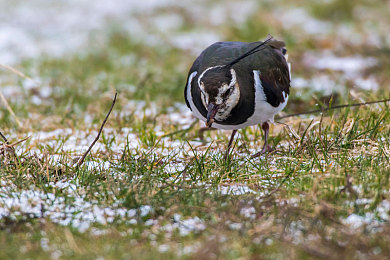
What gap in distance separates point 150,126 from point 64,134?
83 cm

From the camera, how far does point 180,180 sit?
343cm

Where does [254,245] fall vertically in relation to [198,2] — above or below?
below

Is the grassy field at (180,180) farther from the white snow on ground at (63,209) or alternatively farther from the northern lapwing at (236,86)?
the northern lapwing at (236,86)

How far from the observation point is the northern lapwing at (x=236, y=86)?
3.65 metres

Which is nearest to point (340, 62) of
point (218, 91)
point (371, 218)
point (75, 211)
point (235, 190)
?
point (218, 91)

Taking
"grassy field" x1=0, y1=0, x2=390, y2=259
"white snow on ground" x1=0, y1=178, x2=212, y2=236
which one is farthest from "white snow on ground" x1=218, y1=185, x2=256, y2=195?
"white snow on ground" x1=0, y1=178, x2=212, y2=236

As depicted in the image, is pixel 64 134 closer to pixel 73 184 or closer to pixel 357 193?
pixel 73 184

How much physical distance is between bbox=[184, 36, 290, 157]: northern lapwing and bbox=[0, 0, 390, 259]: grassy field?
0.97 ft

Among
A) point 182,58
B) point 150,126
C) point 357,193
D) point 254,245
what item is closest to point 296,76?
point 182,58

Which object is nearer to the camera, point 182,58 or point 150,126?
point 150,126

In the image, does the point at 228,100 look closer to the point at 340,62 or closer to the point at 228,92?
the point at 228,92

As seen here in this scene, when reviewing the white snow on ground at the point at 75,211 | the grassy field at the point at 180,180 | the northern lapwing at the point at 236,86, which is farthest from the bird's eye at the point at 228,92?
the white snow on ground at the point at 75,211

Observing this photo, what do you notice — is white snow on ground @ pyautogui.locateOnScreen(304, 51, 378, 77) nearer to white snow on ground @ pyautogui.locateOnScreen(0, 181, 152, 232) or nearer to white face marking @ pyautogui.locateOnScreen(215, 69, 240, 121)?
white face marking @ pyautogui.locateOnScreen(215, 69, 240, 121)

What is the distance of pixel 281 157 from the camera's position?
3.74 m
